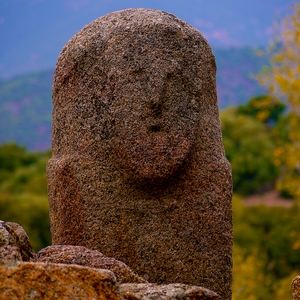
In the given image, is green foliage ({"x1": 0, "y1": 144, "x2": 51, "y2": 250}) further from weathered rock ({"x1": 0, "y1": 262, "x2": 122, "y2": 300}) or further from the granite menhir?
weathered rock ({"x1": 0, "y1": 262, "x2": 122, "y2": 300})

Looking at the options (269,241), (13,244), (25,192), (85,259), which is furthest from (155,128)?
(25,192)

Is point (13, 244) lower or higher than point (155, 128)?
lower

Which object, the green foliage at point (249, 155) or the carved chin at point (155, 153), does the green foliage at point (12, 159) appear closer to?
the green foliage at point (249, 155)

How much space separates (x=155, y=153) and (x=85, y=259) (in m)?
1.57

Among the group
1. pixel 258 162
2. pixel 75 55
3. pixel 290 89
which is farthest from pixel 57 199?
pixel 258 162

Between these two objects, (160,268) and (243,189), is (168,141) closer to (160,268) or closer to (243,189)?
(160,268)

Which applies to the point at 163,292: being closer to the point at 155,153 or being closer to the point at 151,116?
the point at 155,153

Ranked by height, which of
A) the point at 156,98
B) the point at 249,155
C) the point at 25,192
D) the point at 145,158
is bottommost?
the point at 145,158

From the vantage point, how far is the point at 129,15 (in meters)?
8.63

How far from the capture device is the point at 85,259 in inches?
276


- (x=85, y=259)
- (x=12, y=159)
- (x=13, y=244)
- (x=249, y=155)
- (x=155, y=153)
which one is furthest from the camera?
(x=12, y=159)

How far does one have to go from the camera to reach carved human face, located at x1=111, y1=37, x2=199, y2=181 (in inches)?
324

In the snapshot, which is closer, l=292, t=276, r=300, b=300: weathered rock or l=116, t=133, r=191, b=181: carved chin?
l=292, t=276, r=300, b=300: weathered rock

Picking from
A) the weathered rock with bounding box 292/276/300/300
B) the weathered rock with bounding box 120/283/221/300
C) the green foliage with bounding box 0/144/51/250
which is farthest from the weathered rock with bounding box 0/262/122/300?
the green foliage with bounding box 0/144/51/250
